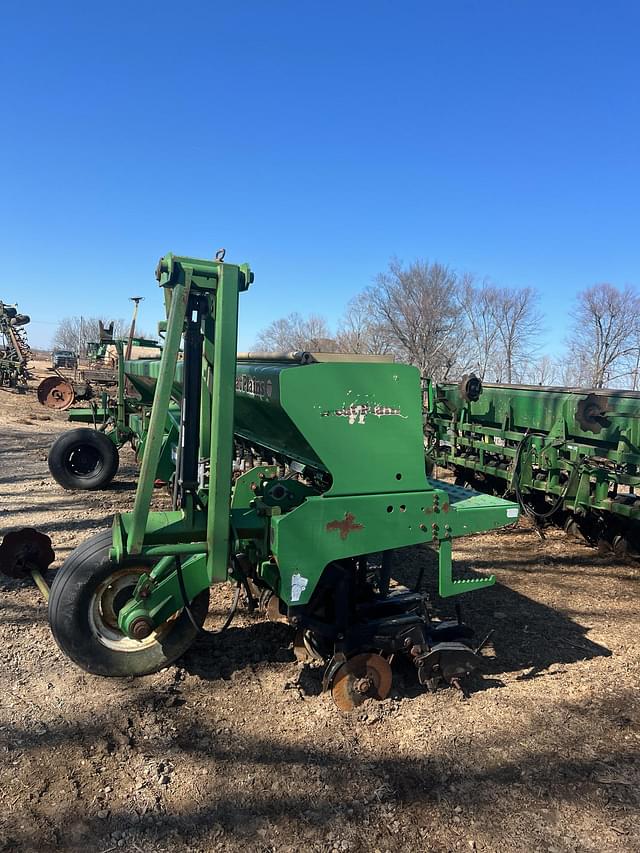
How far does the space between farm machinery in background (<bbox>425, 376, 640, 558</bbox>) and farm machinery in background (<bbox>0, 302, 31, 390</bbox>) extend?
20001mm

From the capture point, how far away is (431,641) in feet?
11.5

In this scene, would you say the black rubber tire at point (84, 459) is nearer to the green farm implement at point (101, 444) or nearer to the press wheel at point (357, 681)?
the green farm implement at point (101, 444)

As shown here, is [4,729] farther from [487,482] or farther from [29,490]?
[487,482]

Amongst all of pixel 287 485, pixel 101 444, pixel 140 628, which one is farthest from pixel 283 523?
pixel 101 444

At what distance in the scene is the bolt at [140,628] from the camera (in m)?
3.12

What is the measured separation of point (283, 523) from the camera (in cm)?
304

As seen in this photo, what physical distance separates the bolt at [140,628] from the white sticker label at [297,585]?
80cm

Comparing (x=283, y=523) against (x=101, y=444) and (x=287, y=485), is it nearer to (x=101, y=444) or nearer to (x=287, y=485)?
(x=287, y=485)

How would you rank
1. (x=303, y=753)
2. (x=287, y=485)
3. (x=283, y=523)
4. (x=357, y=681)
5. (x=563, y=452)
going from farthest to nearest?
(x=563, y=452) → (x=287, y=485) → (x=357, y=681) → (x=283, y=523) → (x=303, y=753)

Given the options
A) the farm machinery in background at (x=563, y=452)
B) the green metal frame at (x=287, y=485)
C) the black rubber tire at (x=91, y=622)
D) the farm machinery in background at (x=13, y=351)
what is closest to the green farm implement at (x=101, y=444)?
the farm machinery in background at (x=563, y=452)

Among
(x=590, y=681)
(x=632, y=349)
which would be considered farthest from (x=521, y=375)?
(x=590, y=681)

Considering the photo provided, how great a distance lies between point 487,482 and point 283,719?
6.98 metres

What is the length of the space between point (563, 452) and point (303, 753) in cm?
528

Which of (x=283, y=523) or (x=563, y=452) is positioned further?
(x=563, y=452)
